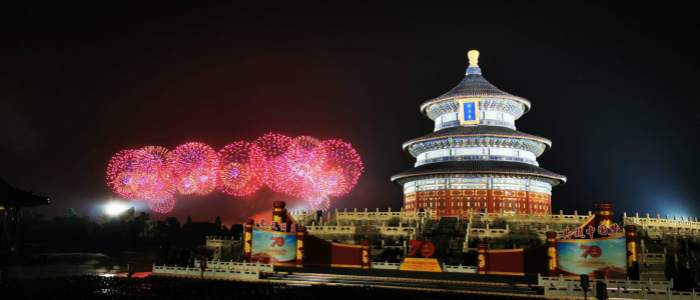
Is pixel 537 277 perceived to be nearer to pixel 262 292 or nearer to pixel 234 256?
pixel 262 292

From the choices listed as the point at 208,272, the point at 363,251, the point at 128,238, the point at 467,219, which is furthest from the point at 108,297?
the point at 128,238

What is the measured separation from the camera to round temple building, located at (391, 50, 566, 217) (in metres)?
50.7

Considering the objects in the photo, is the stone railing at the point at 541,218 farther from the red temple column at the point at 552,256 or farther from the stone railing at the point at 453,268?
the red temple column at the point at 552,256

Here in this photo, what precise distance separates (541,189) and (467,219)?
14098 mm

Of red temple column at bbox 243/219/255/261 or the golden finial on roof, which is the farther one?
the golden finial on roof

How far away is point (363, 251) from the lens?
34.2m

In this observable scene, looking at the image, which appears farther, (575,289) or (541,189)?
(541,189)

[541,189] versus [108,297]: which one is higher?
[541,189]

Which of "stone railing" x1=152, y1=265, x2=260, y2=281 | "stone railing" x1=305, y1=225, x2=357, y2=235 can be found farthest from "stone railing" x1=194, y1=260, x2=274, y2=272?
"stone railing" x1=305, y1=225, x2=357, y2=235

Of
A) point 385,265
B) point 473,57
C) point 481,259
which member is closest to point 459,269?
point 481,259

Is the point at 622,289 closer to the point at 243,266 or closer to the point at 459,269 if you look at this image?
the point at 459,269

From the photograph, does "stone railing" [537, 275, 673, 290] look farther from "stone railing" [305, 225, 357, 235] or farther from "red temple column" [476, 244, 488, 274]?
"stone railing" [305, 225, 357, 235]

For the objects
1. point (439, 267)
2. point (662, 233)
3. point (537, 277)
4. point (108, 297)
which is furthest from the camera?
point (662, 233)

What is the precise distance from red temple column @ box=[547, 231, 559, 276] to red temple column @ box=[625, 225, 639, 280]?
334 cm
